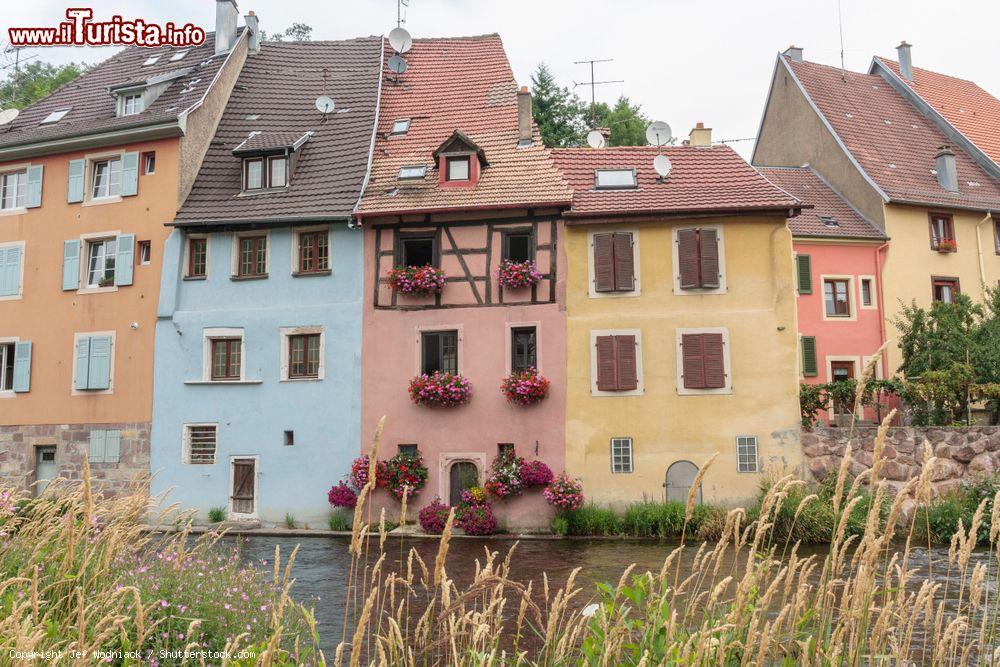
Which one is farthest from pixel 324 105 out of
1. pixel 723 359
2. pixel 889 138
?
pixel 889 138

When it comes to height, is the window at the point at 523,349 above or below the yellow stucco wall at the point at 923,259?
below

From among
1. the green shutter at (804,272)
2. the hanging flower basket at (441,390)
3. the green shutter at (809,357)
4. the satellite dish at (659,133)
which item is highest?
the satellite dish at (659,133)

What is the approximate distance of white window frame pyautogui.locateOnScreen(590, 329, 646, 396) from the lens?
679 inches

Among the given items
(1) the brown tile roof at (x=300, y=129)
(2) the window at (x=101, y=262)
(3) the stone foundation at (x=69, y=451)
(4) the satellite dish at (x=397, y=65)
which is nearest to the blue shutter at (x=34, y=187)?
(2) the window at (x=101, y=262)

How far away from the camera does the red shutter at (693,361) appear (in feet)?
55.9

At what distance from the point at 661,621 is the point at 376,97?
20.4 meters

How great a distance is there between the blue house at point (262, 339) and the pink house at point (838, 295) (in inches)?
510

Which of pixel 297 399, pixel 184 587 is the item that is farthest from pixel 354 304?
pixel 184 587

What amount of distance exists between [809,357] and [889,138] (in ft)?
30.0

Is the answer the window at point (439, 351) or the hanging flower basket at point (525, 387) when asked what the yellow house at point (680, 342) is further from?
the window at point (439, 351)

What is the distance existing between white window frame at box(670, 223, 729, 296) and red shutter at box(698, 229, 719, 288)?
0.09m

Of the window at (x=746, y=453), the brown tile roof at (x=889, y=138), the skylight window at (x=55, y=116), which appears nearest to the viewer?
the window at (x=746, y=453)

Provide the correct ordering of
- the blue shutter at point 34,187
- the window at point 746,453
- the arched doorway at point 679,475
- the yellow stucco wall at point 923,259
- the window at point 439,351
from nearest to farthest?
the window at point 746,453
the arched doorway at point 679,475
the window at point 439,351
the blue shutter at point 34,187
the yellow stucco wall at point 923,259

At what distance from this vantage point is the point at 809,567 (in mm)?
2979
